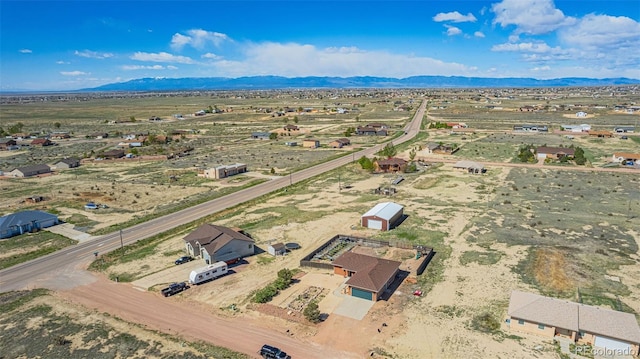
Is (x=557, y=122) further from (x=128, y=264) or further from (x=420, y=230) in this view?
(x=128, y=264)

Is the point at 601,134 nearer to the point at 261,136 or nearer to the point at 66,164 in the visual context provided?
the point at 261,136

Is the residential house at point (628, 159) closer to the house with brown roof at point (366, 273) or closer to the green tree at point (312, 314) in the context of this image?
the house with brown roof at point (366, 273)

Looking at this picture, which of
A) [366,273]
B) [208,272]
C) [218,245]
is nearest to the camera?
[366,273]

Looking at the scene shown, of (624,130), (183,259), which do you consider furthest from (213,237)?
(624,130)

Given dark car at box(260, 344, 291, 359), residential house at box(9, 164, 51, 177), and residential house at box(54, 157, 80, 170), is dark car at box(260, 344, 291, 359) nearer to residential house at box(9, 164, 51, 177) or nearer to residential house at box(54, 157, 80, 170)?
residential house at box(9, 164, 51, 177)

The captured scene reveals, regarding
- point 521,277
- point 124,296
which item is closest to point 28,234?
point 124,296

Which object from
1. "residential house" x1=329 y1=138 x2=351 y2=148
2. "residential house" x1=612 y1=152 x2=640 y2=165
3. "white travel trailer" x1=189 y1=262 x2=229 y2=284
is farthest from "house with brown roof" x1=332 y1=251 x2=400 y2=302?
"residential house" x1=329 y1=138 x2=351 y2=148

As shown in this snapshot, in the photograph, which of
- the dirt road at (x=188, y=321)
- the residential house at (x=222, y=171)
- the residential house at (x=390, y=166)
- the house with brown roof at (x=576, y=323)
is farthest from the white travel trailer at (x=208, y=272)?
the residential house at (x=390, y=166)
